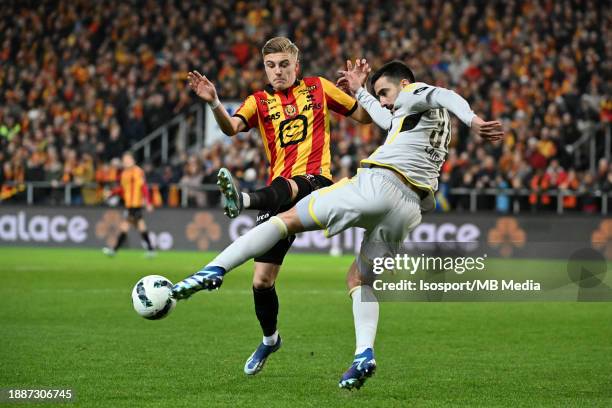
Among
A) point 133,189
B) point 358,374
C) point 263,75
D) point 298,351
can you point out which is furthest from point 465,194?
point 358,374

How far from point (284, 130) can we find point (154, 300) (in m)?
2.09

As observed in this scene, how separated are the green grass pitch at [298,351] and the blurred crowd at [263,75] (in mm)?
9202

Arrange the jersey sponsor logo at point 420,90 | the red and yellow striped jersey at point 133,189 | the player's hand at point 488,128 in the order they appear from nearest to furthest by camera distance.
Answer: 1. the player's hand at point 488,128
2. the jersey sponsor logo at point 420,90
3. the red and yellow striped jersey at point 133,189

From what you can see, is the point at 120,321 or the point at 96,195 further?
the point at 96,195

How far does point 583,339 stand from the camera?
966 cm

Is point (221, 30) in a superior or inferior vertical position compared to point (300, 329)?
superior

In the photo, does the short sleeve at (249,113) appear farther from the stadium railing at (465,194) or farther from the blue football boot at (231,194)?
→ the stadium railing at (465,194)

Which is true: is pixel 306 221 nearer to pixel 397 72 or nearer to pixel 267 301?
pixel 397 72

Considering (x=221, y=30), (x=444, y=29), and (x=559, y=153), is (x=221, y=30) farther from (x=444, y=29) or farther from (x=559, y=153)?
(x=559, y=153)

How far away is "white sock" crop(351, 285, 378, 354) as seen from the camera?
6.54 metres

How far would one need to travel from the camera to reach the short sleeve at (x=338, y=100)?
807cm

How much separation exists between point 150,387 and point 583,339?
4.77 metres

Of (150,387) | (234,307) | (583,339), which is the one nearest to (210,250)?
(234,307)

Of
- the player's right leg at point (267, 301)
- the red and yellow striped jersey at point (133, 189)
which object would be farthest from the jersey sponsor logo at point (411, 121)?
the red and yellow striped jersey at point (133, 189)
